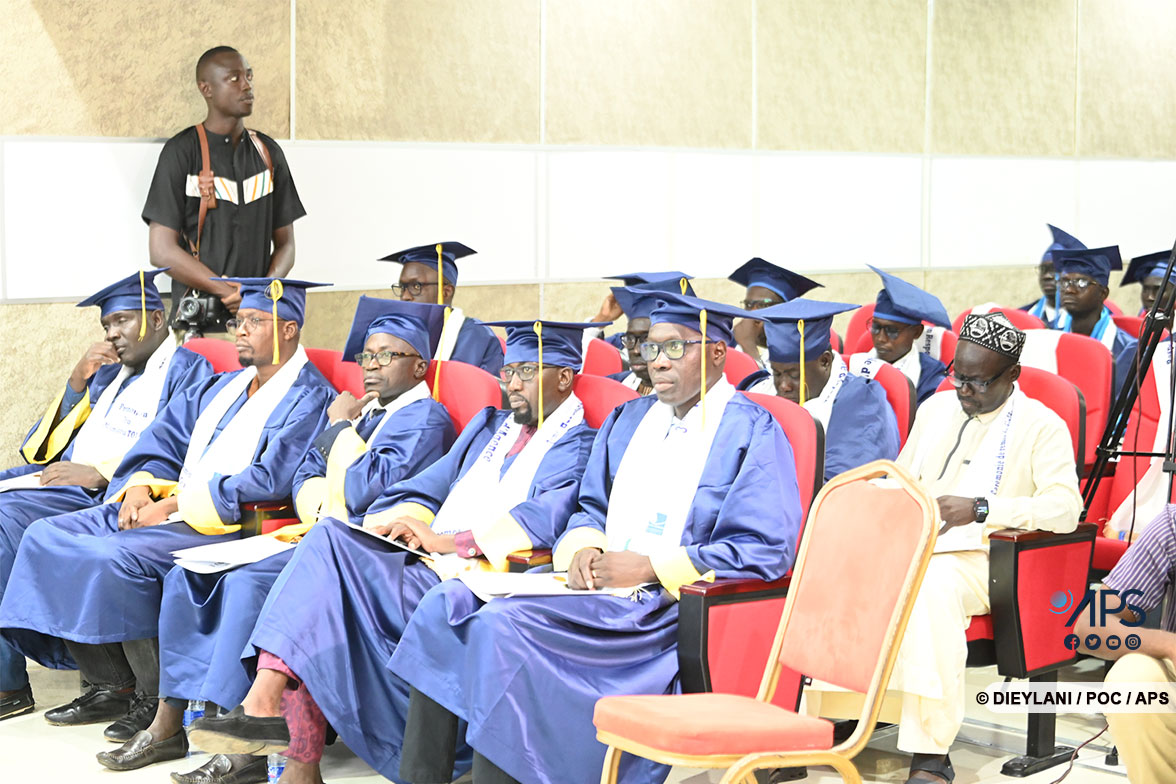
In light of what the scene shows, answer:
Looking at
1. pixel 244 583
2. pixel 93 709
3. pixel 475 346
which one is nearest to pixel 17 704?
pixel 93 709

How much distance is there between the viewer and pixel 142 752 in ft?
14.5

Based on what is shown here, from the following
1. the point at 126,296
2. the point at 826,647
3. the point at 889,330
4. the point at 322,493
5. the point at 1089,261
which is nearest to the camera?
the point at 826,647

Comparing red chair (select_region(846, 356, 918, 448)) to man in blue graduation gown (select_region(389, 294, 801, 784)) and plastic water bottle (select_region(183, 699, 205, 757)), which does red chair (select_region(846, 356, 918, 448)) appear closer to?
man in blue graduation gown (select_region(389, 294, 801, 784))

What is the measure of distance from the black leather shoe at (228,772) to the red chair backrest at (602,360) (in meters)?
2.36

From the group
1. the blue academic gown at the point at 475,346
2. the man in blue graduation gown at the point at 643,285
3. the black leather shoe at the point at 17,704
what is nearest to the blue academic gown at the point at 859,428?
the man in blue graduation gown at the point at 643,285

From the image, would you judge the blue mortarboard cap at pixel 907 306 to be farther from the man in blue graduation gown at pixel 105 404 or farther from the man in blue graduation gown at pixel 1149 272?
the man in blue graduation gown at pixel 105 404

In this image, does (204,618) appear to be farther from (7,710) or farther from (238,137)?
(238,137)

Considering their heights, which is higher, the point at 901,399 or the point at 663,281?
the point at 663,281

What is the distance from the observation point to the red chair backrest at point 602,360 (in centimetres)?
607

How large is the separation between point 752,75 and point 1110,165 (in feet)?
12.1

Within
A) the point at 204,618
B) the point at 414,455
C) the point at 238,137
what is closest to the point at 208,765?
the point at 204,618

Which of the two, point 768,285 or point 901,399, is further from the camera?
point 768,285

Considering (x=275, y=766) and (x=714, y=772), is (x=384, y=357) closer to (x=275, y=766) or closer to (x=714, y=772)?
(x=275, y=766)

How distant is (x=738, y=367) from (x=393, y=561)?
148 centimetres
